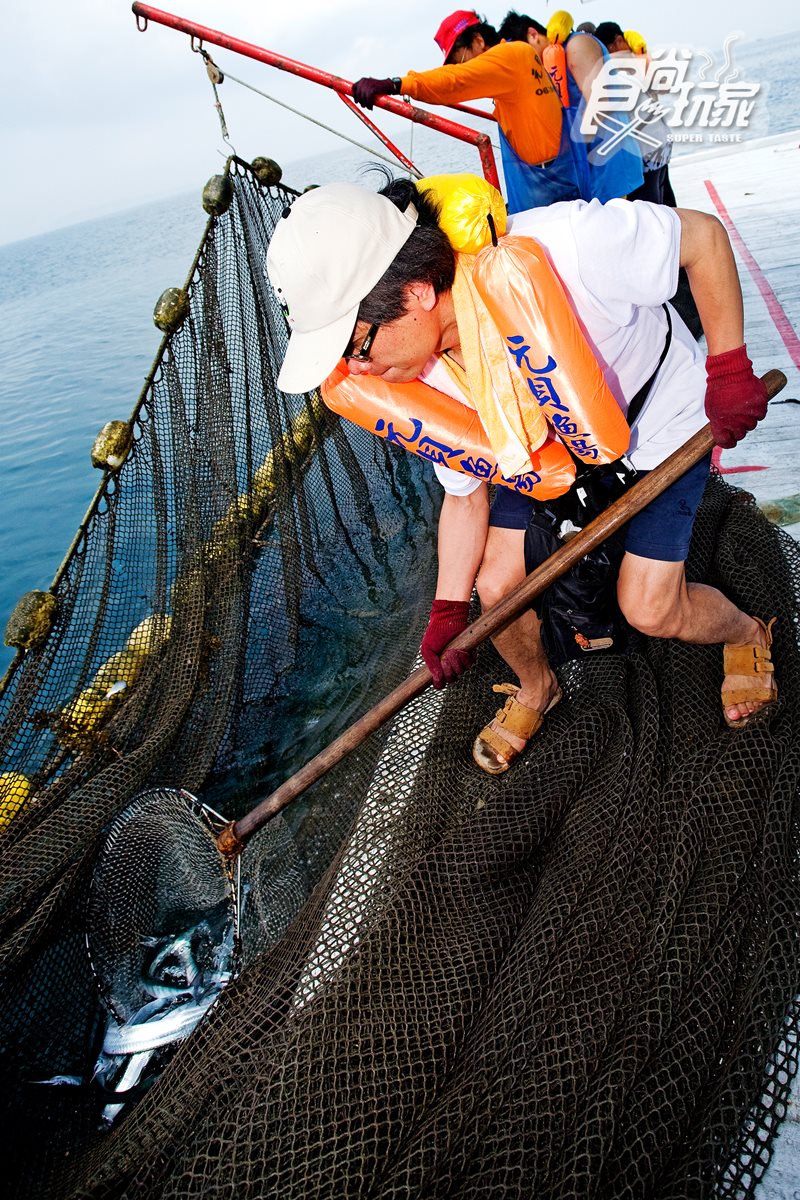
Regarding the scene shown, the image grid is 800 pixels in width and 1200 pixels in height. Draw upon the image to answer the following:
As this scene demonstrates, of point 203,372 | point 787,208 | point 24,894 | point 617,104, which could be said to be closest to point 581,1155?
point 24,894

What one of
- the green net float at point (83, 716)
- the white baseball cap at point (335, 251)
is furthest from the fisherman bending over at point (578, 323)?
the green net float at point (83, 716)

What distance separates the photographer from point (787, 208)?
862cm

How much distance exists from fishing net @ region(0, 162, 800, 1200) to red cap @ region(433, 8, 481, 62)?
200cm

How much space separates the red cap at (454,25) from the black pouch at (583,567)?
12.2 ft

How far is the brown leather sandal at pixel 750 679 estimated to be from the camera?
8.25 ft

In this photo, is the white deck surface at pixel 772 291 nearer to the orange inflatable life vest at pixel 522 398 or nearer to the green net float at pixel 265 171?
the orange inflatable life vest at pixel 522 398

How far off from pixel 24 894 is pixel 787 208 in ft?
33.3

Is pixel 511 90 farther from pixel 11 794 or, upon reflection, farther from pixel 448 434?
pixel 11 794

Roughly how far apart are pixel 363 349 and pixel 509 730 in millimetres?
1546

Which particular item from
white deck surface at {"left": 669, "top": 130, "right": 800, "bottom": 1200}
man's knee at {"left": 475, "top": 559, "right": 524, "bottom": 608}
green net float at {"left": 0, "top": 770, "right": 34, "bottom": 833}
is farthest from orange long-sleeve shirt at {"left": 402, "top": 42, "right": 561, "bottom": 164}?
green net float at {"left": 0, "top": 770, "right": 34, "bottom": 833}

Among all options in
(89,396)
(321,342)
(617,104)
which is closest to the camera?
(321,342)

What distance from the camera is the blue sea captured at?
9008 millimetres

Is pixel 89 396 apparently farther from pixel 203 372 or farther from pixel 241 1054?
pixel 241 1054

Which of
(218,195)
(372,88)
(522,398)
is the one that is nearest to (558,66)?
(372,88)
